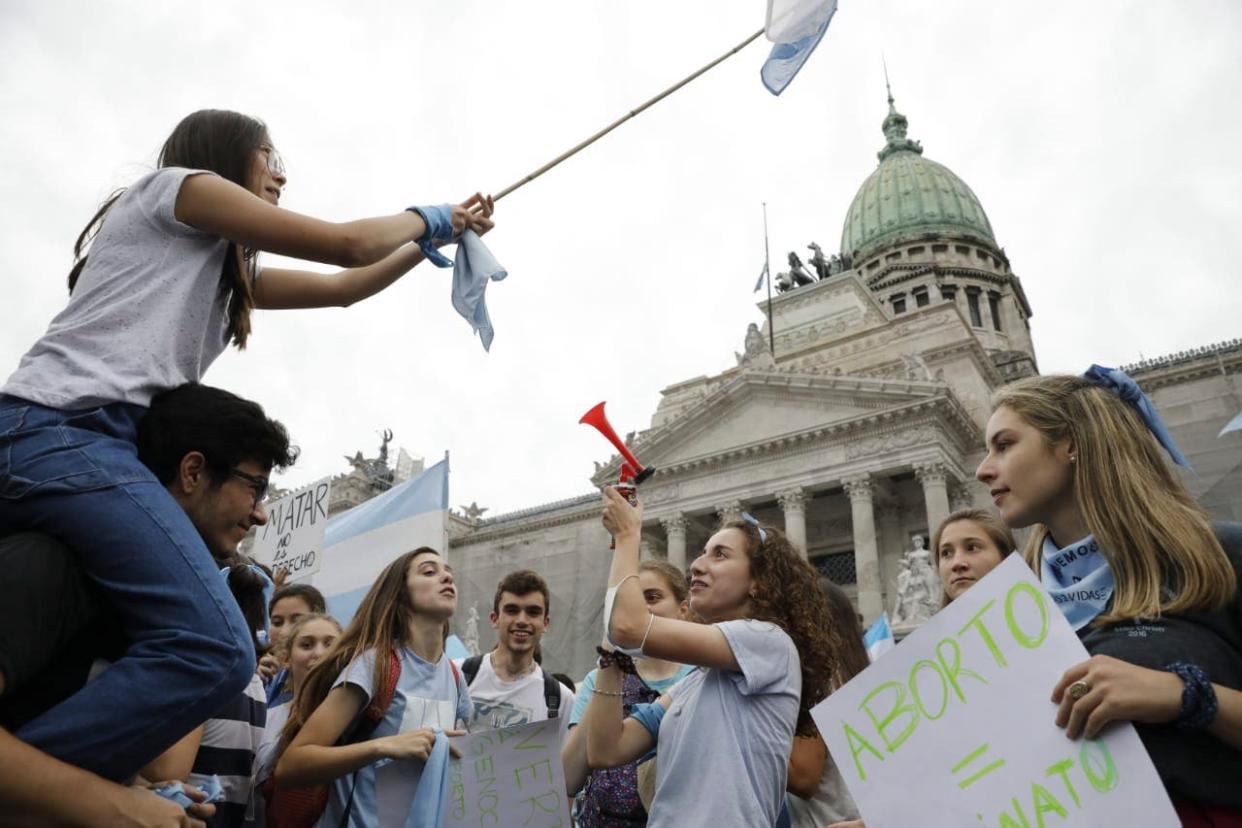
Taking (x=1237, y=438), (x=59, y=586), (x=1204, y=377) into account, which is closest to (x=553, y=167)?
(x=59, y=586)

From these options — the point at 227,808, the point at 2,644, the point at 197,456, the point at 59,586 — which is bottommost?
the point at 227,808

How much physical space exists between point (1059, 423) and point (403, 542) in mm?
7990

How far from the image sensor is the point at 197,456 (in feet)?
6.73

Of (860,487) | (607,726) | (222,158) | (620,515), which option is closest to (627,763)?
(607,726)

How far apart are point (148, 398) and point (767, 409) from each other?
2465cm

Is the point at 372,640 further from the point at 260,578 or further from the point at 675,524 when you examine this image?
the point at 675,524

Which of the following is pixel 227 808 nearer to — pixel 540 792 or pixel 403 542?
pixel 540 792

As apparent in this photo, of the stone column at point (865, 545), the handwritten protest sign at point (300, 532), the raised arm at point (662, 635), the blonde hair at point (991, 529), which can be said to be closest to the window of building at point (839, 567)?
the stone column at point (865, 545)

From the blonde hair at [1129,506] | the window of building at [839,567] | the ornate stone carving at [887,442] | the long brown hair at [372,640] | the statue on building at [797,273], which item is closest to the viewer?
the blonde hair at [1129,506]

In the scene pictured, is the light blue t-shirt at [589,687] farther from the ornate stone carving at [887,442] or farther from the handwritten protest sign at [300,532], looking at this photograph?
the ornate stone carving at [887,442]

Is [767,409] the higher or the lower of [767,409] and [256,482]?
the higher

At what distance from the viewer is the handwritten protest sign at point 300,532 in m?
9.09

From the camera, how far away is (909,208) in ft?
155

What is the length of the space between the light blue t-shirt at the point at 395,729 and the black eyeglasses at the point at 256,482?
4.77 ft
